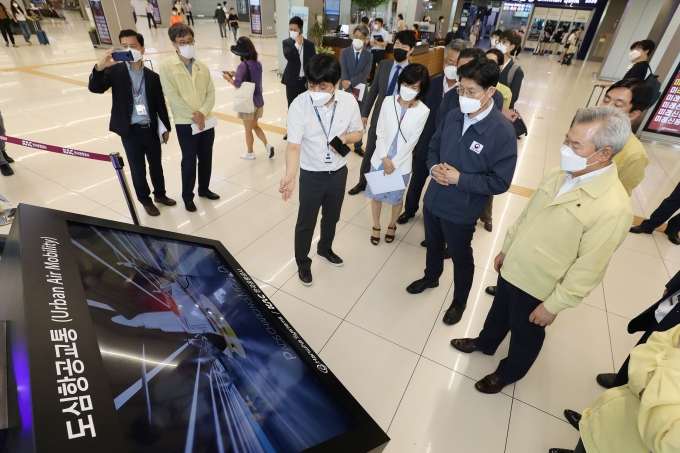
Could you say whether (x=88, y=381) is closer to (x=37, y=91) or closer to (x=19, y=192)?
(x=19, y=192)

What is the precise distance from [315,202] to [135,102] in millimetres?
1885

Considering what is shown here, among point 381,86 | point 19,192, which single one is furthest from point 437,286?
point 19,192

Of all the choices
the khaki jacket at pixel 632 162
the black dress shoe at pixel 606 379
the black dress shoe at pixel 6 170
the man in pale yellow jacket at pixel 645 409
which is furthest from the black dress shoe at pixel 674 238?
the black dress shoe at pixel 6 170

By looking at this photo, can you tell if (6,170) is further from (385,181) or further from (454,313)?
(454,313)

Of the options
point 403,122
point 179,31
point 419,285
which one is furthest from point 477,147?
point 179,31

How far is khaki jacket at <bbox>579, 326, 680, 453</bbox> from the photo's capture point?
0.82m

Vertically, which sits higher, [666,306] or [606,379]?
[666,306]

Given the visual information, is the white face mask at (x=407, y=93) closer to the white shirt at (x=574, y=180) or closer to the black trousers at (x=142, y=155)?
the white shirt at (x=574, y=180)

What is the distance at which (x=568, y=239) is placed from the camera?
4.67ft

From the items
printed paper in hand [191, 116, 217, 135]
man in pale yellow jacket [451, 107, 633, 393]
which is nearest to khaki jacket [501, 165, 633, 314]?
Result: man in pale yellow jacket [451, 107, 633, 393]

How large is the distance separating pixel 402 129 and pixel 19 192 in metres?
4.07

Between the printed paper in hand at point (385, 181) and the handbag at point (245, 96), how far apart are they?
6.79 feet

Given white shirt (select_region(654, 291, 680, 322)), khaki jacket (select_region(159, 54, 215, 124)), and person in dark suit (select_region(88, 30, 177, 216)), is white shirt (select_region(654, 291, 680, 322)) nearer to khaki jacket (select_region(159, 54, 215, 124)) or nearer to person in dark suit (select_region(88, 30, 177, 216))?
khaki jacket (select_region(159, 54, 215, 124))

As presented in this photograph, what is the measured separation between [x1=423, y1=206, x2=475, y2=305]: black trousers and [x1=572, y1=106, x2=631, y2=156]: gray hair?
89 centimetres
